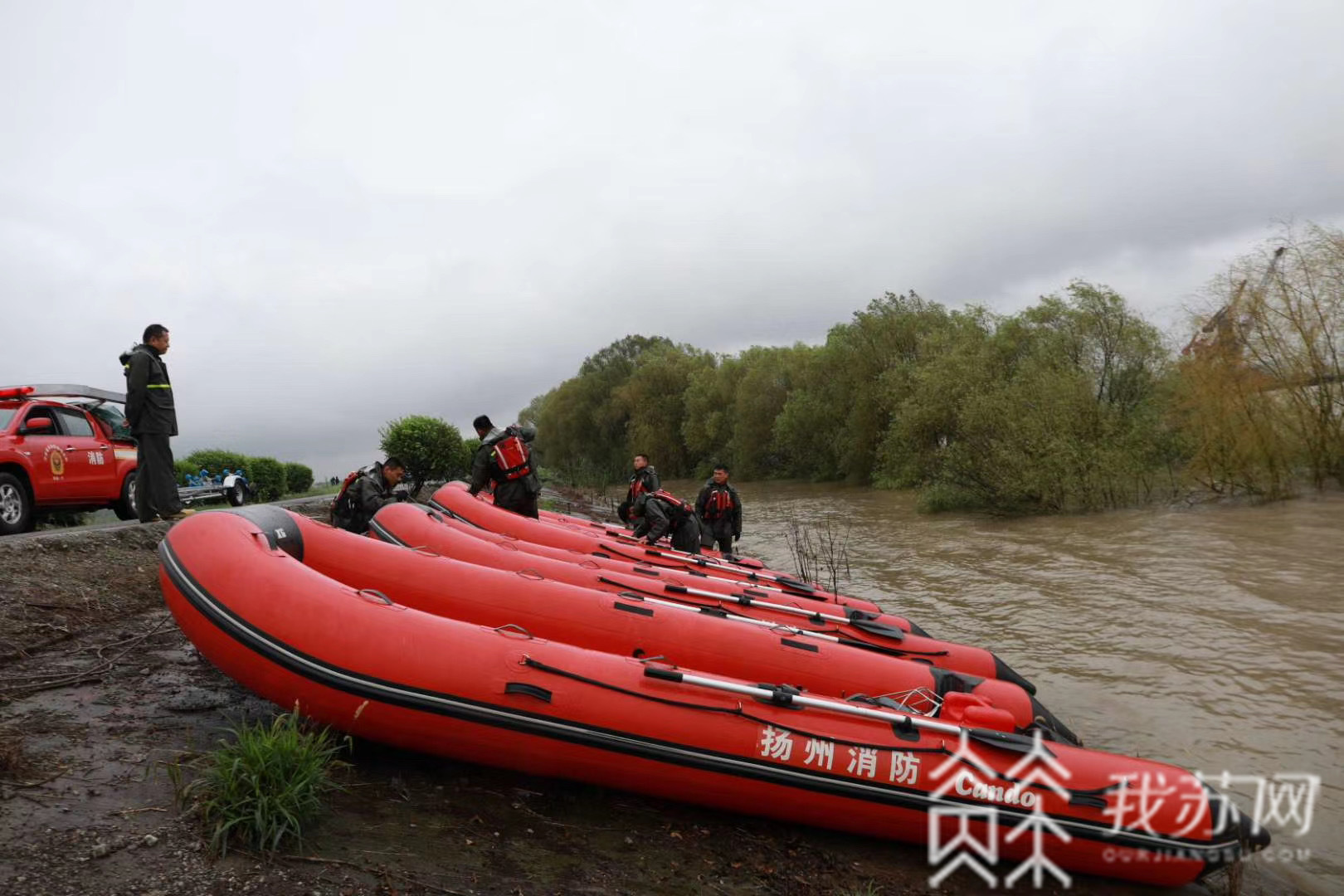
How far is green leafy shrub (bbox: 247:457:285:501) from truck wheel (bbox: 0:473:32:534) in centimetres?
878

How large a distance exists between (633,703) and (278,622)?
5.15 feet

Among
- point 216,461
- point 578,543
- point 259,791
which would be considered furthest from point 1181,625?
point 216,461

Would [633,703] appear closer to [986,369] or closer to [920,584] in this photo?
[920,584]

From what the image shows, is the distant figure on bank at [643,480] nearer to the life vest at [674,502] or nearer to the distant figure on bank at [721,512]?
the life vest at [674,502]

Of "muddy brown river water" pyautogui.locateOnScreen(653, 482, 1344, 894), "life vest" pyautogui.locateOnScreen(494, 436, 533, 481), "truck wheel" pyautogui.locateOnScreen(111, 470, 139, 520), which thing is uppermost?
"life vest" pyautogui.locateOnScreen(494, 436, 533, 481)

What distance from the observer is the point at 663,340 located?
167 feet

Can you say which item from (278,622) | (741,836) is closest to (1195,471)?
(741,836)

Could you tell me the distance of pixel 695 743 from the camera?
3.25 metres

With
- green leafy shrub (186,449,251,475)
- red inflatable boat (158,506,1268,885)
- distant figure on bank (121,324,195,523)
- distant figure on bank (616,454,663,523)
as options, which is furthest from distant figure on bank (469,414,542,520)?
green leafy shrub (186,449,251,475)

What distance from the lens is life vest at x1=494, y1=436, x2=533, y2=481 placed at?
26.1 ft

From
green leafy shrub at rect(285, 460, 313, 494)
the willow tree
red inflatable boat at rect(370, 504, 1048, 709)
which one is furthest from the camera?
green leafy shrub at rect(285, 460, 313, 494)

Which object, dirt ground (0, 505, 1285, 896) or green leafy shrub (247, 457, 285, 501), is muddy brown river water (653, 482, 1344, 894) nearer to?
dirt ground (0, 505, 1285, 896)

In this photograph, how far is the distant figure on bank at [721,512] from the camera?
10250mm

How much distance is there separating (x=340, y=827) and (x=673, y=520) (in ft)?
20.7
